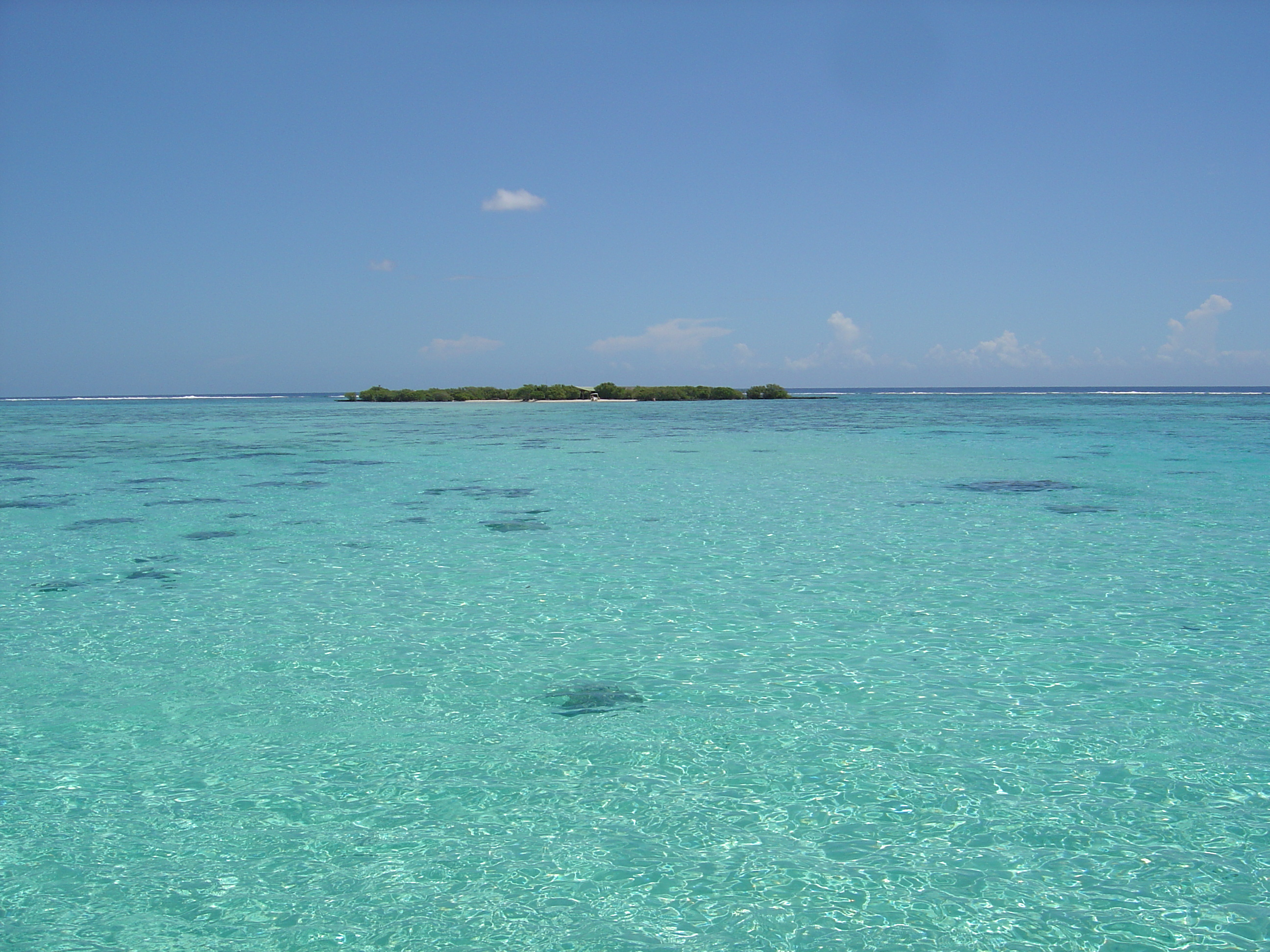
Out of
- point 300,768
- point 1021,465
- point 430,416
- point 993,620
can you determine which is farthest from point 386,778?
point 430,416

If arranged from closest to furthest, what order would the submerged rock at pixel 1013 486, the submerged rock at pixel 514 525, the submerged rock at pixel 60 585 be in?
1. the submerged rock at pixel 60 585
2. the submerged rock at pixel 514 525
3. the submerged rock at pixel 1013 486

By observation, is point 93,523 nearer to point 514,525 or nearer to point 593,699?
point 514,525

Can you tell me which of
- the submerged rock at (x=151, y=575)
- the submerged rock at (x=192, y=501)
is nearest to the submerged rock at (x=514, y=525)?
the submerged rock at (x=151, y=575)

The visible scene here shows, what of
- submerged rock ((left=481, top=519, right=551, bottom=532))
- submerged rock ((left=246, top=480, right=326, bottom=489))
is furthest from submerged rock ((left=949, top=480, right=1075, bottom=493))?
submerged rock ((left=246, top=480, right=326, bottom=489))

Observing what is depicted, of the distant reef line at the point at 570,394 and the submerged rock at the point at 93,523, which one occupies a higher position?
the distant reef line at the point at 570,394

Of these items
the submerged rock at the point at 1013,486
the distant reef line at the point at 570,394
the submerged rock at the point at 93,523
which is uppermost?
the distant reef line at the point at 570,394

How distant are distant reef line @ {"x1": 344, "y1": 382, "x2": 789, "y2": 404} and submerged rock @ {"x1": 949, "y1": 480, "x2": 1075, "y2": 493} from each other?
76371mm

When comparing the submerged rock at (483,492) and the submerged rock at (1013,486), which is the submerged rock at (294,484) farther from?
the submerged rock at (1013,486)

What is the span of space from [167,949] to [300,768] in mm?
1739

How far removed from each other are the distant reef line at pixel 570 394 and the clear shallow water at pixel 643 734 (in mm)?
81609

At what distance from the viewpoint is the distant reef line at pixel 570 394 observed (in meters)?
96.1

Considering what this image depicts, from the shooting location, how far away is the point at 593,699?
22.1 feet

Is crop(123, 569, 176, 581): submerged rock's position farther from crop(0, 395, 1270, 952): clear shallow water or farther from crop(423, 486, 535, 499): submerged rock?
crop(423, 486, 535, 499): submerged rock

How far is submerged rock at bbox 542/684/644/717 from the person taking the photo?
6504 mm
